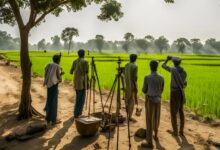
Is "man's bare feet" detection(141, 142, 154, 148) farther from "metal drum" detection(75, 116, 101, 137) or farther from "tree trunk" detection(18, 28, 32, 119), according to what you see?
"tree trunk" detection(18, 28, 32, 119)

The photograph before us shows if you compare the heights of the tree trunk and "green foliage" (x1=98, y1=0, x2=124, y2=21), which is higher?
"green foliage" (x1=98, y1=0, x2=124, y2=21)

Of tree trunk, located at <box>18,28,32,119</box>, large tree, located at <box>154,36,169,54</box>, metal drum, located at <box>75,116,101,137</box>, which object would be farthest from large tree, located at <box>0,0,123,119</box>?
large tree, located at <box>154,36,169,54</box>

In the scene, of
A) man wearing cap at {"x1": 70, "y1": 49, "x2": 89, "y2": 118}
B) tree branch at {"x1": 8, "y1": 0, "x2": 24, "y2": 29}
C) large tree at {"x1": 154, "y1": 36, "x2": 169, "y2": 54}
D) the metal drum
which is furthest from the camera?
large tree at {"x1": 154, "y1": 36, "x2": 169, "y2": 54}

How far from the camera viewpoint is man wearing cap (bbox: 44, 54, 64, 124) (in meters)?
8.98

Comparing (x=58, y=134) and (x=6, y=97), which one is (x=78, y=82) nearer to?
(x=58, y=134)

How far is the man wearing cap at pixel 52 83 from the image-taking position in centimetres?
898

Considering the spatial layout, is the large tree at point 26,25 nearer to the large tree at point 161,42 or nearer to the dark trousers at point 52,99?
the dark trousers at point 52,99

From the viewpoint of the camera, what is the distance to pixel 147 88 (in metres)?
7.24

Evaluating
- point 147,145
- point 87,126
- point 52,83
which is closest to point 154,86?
point 147,145

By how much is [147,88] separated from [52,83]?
134 inches

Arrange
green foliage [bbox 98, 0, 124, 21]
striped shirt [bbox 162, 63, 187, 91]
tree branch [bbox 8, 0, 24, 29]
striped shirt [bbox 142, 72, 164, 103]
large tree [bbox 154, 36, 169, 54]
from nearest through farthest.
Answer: striped shirt [bbox 142, 72, 164, 103] → striped shirt [bbox 162, 63, 187, 91] → tree branch [bbox 8, 0, 24, 29] → green foliage [bbox 98, 0, 124, 21] → large tree [bbox 154, 36, 169, 54]

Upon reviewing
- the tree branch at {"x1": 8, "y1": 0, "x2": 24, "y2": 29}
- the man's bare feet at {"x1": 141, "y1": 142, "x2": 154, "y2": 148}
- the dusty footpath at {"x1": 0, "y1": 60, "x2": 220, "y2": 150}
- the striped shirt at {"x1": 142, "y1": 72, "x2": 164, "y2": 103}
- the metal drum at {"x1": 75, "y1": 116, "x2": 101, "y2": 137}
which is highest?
the tree branch at {"x1": 8, "y1": 0, "x2": 24, "y2": 29}

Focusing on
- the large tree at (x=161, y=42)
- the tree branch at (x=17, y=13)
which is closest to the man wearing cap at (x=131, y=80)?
the tree branch at (x=17, y=13)

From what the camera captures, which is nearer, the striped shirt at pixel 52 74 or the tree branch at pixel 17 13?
the striped shirt at pixel 52 74
